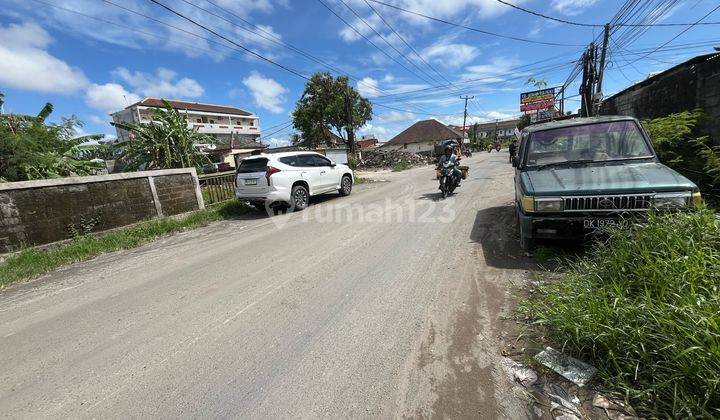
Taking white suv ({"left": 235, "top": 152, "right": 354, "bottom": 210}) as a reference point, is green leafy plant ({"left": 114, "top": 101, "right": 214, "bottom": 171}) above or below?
above

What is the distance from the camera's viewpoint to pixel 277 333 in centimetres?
299

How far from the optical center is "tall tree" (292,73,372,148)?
116 feet

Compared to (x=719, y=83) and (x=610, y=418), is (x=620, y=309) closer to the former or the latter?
(x=610, y=418)

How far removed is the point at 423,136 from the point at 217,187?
50941 millimetres

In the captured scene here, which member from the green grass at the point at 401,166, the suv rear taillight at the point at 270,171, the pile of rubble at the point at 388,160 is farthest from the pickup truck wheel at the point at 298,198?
the pile of rubble at the point at 388,160

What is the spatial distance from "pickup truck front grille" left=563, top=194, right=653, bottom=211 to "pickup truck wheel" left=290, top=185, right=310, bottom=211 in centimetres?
694

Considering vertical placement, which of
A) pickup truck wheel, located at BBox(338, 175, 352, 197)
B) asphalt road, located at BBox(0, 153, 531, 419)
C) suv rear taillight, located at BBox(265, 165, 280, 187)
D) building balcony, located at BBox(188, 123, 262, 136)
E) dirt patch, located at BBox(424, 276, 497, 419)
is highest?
building balcony, located at BBox(188, 123, 262, 136)

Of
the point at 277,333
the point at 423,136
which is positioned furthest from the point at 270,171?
the point at 423,136

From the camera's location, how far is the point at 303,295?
3.73m

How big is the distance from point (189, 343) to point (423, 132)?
58620 mm

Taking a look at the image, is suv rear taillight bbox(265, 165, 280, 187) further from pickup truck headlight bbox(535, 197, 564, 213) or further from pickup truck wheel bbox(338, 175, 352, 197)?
pickup truck headlight bbox(535, 197, 564, 213)

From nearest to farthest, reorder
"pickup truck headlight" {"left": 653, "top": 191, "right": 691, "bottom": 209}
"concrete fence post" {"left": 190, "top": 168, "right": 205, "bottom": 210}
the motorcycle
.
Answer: "pickup truck headlight" {"left": 653, "top": 191, "right": 691, "bottom": 209} → the motorcycle → "concrete fence post" {"left": 190, "top": 168, "right": 205, "bottom": 210}

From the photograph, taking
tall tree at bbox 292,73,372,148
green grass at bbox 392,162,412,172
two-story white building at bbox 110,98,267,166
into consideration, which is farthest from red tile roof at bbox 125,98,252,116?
green grass at bbox 392,162,412,172

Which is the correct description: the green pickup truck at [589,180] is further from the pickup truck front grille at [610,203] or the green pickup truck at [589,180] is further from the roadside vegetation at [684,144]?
the roadside vegetation at [684,144]
